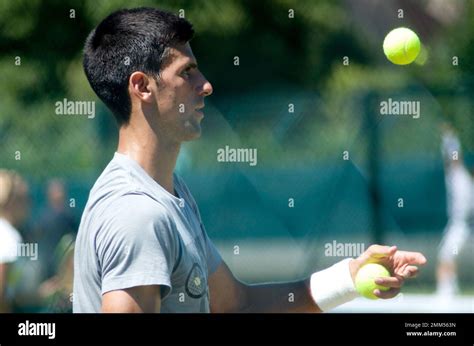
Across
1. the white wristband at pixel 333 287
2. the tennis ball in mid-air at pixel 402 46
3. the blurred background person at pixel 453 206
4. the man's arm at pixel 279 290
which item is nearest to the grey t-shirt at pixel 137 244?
the man's arm at pixel 279 290

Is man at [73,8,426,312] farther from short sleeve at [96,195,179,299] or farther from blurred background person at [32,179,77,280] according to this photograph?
blurred background person at [32,179,77,280]

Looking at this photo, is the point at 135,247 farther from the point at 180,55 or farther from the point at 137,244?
the point at 180,55

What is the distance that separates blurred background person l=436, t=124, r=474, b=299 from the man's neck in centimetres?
253

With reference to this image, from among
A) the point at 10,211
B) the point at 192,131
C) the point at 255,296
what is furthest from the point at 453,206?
the point at 192,131

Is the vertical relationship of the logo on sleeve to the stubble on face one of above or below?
below

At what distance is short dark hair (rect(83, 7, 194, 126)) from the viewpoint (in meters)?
2.98

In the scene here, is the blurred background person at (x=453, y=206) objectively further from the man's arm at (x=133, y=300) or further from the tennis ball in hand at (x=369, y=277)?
the man's arm at (x=133, y=300)

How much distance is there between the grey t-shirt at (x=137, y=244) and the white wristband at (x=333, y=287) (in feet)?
1.56

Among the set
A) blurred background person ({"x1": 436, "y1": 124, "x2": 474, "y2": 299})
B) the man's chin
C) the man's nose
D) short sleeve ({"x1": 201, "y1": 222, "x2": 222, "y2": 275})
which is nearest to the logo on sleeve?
short sleeve ({"x1": 201, "y1": 222, "x2": 222, "y2": 275})

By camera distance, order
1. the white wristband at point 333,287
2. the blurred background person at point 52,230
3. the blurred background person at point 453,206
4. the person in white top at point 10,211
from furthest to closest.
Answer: the blurred background person at point 453,206 → the blurred background person at point 52,230 → the person in white top at point 10,211 → the white wristband at point 333,287

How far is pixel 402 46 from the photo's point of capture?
4.06 m

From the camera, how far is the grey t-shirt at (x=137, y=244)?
102 inches
